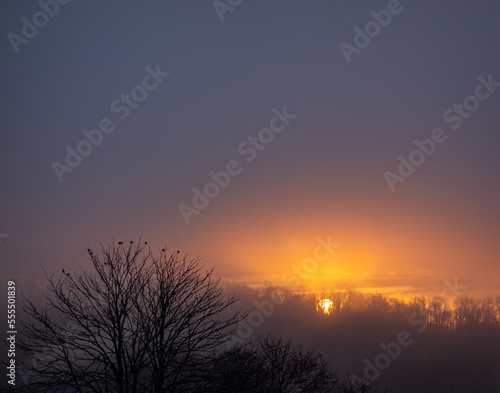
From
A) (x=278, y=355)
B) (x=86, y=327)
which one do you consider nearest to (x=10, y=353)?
(x=86, y=327)

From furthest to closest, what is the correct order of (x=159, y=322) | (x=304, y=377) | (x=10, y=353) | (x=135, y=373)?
(x=304, y=377) < (x=10, y=353) < (x=159, y=322) < (x=135, y=373)

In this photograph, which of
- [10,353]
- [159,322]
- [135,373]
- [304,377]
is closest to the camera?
[135,373]

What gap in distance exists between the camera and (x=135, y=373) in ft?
48.8

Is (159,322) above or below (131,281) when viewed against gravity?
below

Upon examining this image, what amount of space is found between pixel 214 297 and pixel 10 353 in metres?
9.10

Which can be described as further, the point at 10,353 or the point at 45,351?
the point at 10,353

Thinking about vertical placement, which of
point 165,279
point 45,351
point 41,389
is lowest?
point 41,389

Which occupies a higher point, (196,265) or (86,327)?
(196,265)

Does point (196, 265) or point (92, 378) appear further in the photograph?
point (196, 265)

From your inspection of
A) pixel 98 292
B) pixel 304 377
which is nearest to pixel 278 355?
pixel 304 377

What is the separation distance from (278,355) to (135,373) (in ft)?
57.6

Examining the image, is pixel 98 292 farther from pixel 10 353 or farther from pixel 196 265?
pixel 10 353

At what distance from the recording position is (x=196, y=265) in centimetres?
1675

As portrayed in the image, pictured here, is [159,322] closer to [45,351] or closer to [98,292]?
[98,292]
